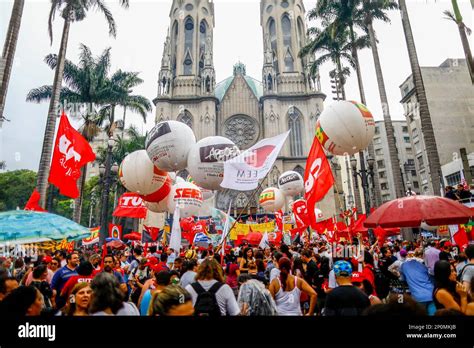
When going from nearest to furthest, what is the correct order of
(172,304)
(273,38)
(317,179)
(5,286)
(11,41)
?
(172,304) → (5,286) → (317,179) → (11,41) → (273,38)

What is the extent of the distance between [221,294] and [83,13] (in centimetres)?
2342

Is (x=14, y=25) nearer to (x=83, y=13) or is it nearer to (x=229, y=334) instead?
(x=83, y=13)

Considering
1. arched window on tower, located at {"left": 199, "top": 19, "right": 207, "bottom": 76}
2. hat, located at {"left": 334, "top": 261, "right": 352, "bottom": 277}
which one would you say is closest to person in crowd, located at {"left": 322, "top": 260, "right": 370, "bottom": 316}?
hat, located at {"left": 334, "top": 261, "right": 352, "bottom": 277}

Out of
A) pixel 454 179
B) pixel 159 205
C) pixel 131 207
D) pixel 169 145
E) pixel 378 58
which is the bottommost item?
pixel 159 205

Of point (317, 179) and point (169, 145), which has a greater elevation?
point (169, 145)

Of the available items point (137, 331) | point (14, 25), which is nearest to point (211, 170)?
point (137, 331)

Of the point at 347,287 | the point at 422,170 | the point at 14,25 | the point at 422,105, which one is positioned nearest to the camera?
the point at 347,287

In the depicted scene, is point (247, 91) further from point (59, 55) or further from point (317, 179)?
point (317, 179)

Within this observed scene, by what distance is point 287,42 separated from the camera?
4459cm

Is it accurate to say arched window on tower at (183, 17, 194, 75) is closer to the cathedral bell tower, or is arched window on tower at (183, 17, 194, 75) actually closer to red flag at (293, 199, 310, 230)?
the cathedral bell tower

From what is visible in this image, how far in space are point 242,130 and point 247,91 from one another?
6.33 m

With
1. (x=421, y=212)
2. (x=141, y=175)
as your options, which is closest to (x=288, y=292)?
(x=421, y=212)

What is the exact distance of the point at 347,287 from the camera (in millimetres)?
3191

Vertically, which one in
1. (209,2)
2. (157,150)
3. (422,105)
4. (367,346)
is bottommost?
(367,346)
